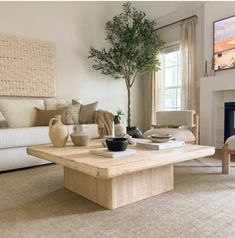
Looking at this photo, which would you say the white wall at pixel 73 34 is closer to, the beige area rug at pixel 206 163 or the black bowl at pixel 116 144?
the beige area rug at pixel 206 163

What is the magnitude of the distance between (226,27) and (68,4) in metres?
2.80

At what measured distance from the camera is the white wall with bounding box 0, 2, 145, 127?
4012mm

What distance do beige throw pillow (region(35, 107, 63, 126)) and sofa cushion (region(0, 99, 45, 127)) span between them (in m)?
0.12

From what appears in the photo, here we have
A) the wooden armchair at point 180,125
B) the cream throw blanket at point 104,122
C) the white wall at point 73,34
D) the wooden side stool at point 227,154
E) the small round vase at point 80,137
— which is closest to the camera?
the small round vase at point 80,137

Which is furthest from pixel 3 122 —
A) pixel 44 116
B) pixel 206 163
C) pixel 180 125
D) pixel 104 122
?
pixel 206 163

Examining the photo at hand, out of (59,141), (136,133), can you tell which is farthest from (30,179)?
(136,133)

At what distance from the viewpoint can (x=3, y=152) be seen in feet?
8.65

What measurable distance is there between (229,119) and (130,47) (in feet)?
6.84

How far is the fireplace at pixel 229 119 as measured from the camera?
3.76 metres

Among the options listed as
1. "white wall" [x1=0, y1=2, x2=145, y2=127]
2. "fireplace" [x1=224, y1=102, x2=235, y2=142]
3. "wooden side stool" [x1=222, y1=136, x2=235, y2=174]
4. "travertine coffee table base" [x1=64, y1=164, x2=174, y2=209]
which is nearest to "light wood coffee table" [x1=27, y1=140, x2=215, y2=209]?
"travertine coffee table base" [x1=64, y1=164, x2=174, y2=209]

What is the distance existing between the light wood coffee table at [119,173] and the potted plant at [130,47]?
2302mm

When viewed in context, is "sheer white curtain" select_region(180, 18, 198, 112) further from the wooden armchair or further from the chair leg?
the chair leg

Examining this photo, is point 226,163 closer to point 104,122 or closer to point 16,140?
point 104,122

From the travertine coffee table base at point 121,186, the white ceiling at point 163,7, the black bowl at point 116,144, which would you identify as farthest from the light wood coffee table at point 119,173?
the white ceiling at point 163,7
